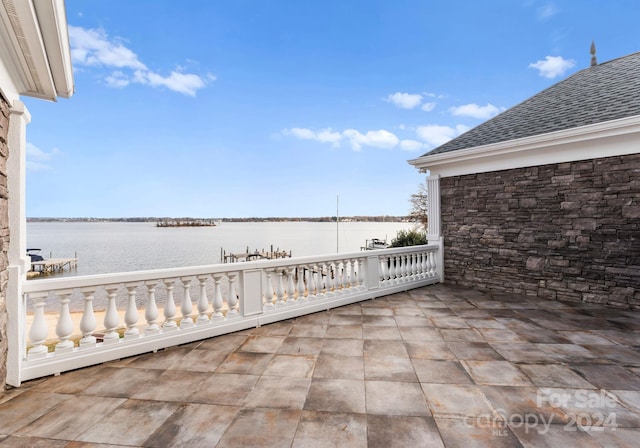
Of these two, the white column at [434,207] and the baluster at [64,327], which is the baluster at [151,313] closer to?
the baluster at [64,327]

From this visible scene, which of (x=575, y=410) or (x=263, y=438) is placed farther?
(x=575, y=410)

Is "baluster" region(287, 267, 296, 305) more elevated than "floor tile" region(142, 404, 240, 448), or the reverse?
"baluster" region(287, 267, 296, 305)

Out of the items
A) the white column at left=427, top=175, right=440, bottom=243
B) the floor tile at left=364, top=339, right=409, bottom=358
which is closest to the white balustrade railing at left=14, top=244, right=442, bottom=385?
the white column at left=427, top=175, right=440, bottom=243

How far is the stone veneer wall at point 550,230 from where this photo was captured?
458cm

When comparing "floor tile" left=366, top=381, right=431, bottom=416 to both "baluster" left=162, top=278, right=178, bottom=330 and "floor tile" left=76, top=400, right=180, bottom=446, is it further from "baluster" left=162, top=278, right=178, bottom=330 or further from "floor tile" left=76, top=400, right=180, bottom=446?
"baluster" left=162, top=278, right=178, bottom=330

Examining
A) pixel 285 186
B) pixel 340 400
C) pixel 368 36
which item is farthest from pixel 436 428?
pixel 285 186

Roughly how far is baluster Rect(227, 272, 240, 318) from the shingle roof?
5.21 metres

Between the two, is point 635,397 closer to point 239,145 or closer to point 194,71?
point 194,71

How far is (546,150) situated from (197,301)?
244 inches

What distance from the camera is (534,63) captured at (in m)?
10.2

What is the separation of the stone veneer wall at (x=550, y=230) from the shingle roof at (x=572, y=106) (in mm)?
717

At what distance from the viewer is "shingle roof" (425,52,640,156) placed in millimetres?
4969

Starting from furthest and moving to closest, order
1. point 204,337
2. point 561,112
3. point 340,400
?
point 561,112 → point 204,337 → point 340,400

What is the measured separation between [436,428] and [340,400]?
67 cm
